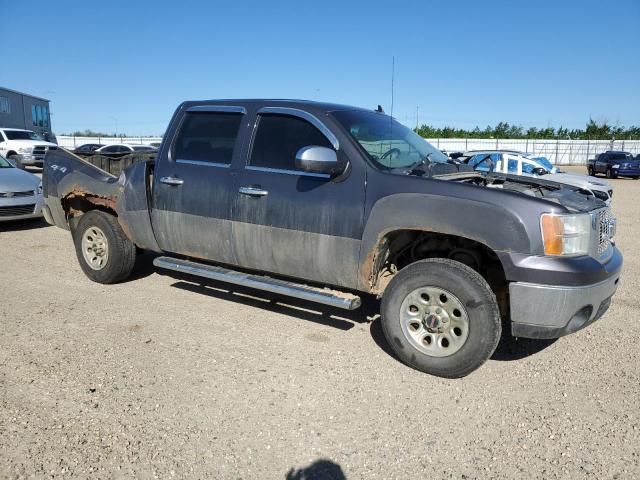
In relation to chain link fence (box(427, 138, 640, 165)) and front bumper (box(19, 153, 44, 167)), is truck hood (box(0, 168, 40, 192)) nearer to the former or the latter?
front bumper (box(19, 153, 44, 167))

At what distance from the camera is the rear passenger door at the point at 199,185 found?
4.56 meters

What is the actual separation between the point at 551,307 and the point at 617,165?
102ft

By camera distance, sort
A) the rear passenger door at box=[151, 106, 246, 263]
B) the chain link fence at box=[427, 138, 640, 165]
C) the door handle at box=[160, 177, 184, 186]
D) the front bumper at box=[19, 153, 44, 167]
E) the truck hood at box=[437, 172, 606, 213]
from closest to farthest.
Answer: the truck hood at box=[437, 172, 606, 213] < the rear passenger door at box=[151, 106, 246, 263] < the door handle at box=[160, 177, 184, 186] < the front bumper at box=[19, 153, 44, 167] < the chain link fence at box=[427, 138, 640, 165]

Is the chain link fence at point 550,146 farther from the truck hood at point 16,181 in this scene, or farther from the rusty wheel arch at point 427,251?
the rusty wheel arch at point 427,251

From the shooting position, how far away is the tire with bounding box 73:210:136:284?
18.0 ft

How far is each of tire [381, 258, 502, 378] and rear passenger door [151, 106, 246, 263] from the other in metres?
1.67

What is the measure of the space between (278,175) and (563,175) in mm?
14299

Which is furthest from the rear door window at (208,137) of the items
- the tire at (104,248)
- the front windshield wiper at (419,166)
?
the front windshield wiper at (419,166)

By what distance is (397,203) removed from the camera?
3.68 meters

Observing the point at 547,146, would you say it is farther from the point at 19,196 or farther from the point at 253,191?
the point at 253,191

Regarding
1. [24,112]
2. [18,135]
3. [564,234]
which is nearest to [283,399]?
[564,234]

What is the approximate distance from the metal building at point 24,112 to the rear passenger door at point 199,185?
33234mm

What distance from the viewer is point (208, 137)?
4.81m

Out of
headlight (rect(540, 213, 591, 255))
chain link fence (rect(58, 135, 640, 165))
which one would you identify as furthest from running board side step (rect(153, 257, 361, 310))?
chain link fence (rect(58, 135, 640, 165))
